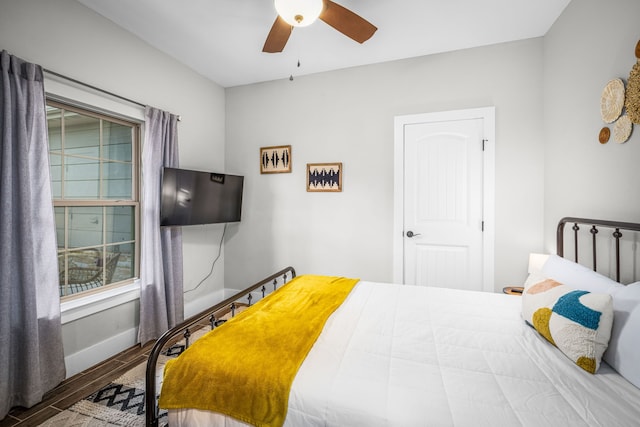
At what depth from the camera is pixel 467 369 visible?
112 centimetres

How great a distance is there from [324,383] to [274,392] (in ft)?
0.60

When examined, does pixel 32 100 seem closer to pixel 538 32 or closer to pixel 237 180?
pixel 237 180

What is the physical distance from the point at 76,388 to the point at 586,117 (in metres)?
3.96

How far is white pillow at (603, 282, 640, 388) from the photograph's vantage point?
101 centimetres

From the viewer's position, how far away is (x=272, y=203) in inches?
137

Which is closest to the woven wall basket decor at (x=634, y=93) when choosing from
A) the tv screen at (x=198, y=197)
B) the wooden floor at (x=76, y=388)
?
the tv screen at (x=198, y=197)

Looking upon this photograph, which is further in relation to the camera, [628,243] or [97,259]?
[97,259]

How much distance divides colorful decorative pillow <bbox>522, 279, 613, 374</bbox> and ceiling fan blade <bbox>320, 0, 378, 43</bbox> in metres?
1.75

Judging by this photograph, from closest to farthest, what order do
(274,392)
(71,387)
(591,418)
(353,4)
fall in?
(591,418) < (274,392) < (71,387) < (353,4)

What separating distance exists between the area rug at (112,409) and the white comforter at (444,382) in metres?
0.88

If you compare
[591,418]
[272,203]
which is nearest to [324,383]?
[591,418]

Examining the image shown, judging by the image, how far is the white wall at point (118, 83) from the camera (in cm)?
189

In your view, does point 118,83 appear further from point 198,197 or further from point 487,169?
point 487,169

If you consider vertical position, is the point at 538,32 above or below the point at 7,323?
above
